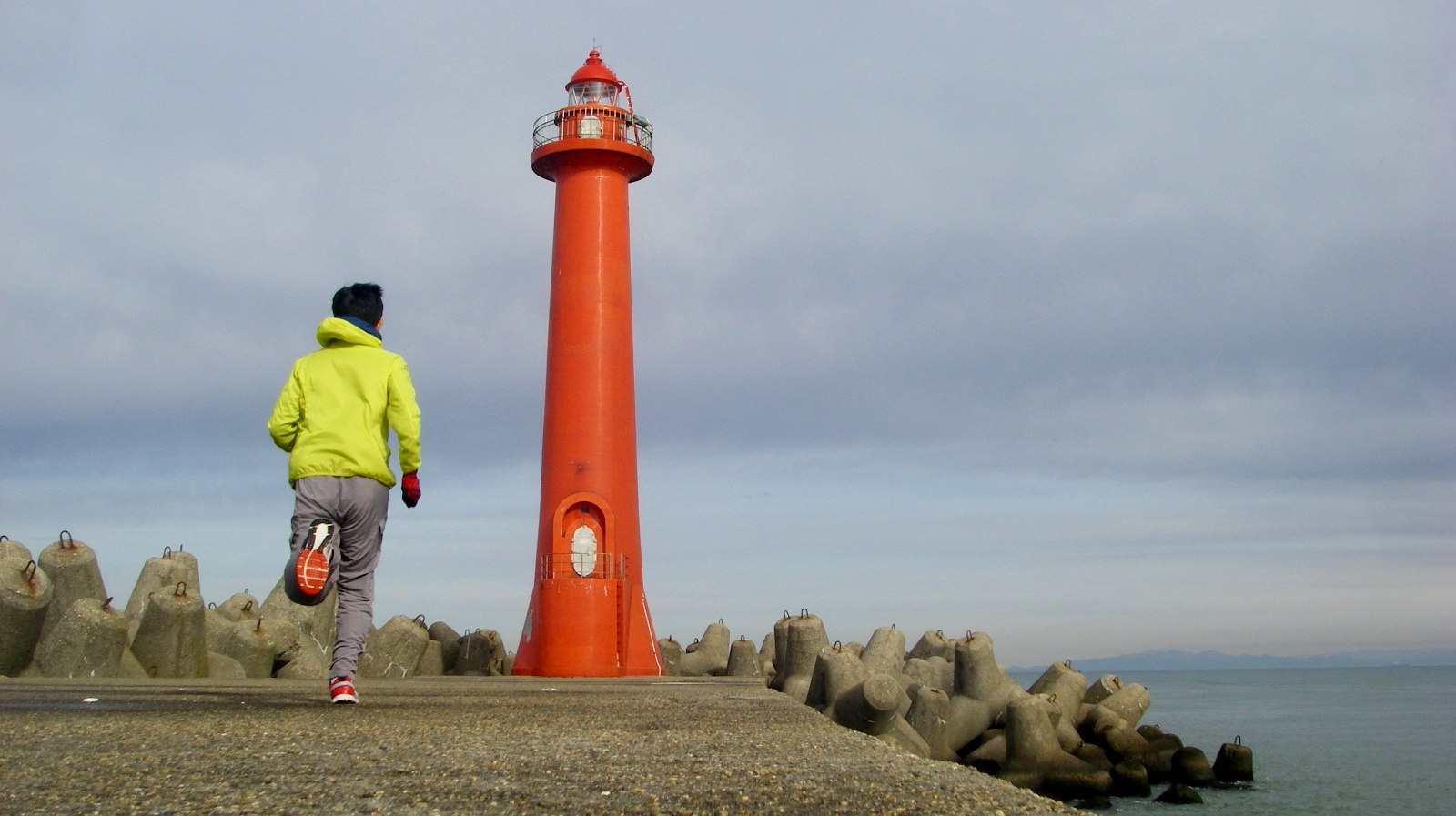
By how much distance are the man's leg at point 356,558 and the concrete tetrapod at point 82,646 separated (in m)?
5.27

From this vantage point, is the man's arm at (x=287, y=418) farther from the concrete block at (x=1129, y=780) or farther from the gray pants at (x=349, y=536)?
the concrete block at (x=1129, y=780)

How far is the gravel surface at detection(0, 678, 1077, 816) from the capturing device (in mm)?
2803

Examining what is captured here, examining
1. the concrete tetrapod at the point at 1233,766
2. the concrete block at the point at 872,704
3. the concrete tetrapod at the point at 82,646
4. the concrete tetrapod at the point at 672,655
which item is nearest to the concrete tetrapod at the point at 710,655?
the concrete tetrapod at the point at 672,655

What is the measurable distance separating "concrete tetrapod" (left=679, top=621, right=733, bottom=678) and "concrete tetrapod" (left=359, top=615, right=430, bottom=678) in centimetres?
490

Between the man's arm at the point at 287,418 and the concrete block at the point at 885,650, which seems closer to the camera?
the man's arm at the point at 287,418

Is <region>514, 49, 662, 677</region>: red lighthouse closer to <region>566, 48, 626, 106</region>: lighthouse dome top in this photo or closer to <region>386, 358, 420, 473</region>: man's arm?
<region>566, 48, 626, 106</region>: lighthouse dome top

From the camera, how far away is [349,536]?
545 centimetres

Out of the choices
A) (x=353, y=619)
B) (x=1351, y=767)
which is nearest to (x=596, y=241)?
(x=353, y=619)

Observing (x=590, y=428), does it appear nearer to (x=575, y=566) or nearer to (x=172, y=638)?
(x=575, y=566)

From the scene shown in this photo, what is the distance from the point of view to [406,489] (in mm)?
5504

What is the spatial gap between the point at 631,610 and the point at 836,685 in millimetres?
5614

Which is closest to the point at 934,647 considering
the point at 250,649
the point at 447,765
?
the point at 250,649

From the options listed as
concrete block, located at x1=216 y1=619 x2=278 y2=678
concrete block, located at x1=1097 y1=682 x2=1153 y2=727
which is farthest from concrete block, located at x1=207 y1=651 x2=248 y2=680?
concrete block, located at x1=1097 y1=682 x2=1153 y2=727

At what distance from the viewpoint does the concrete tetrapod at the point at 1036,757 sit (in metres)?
11.3
